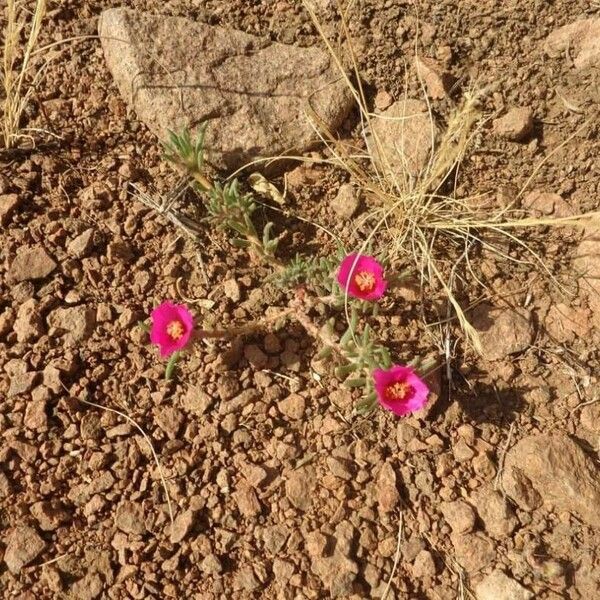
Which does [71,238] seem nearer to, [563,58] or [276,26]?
[276,26]

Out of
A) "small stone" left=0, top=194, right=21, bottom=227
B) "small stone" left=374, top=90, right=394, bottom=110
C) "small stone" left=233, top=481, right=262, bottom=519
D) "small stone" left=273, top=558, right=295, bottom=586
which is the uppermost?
"small stone" left=0, top=194, right=21, bottom=227

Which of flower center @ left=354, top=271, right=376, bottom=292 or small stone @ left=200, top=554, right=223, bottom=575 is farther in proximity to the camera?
flower center @ left=354, top=271, right=376, bottom=292

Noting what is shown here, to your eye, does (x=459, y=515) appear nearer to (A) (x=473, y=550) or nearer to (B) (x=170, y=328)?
(A) (x=473, y=550)

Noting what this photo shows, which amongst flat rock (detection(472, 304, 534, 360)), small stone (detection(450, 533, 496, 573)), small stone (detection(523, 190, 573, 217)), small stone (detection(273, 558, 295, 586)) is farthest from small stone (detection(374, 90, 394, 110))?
small stone (detection(273, 558, 295, 586))

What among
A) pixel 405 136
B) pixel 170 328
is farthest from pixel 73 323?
pixel 405 136

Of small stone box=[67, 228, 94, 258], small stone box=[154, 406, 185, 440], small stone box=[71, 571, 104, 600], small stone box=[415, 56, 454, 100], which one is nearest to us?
small stone box=[71, 571, 104, 600]

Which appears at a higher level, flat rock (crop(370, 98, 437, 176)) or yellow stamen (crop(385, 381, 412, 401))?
flat rock (crop(370, 98, 437, 176))

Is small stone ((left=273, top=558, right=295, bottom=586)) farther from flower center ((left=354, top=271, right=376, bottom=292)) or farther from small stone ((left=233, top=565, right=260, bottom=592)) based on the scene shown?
flower center ((left=354, top=271, right=376, bottom=292))
